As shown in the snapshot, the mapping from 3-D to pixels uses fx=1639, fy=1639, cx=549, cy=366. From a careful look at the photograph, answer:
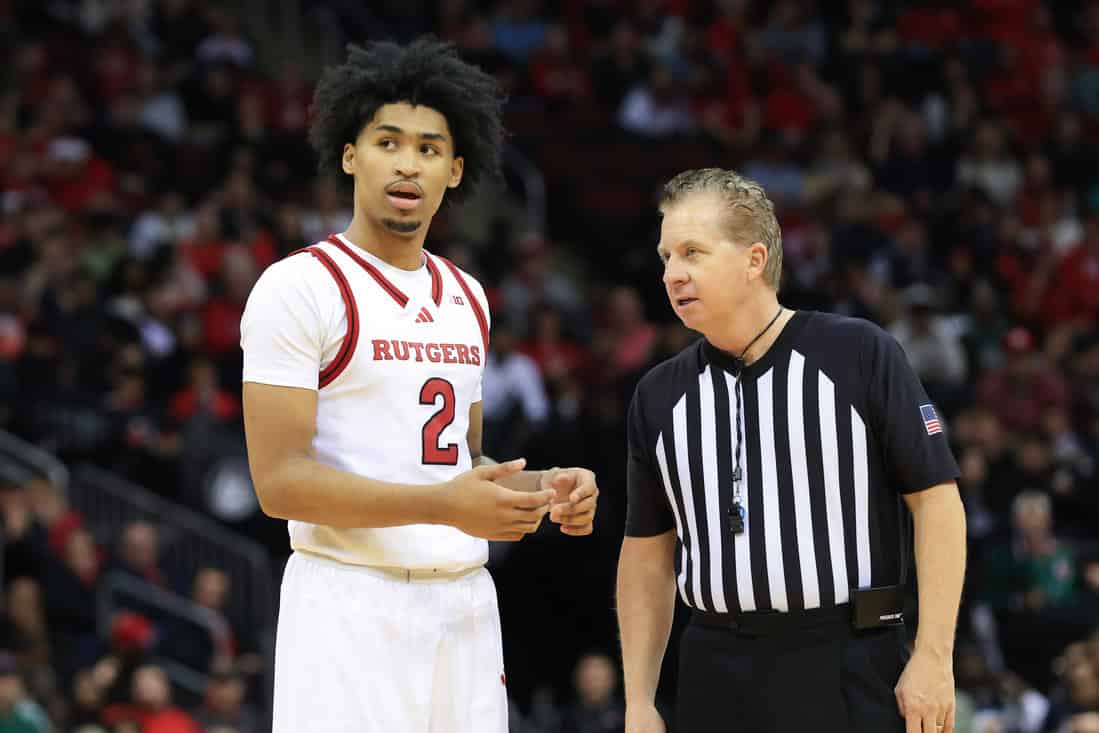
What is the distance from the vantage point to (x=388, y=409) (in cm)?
429

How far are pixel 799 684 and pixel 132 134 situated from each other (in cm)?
1092

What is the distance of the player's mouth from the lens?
442cm

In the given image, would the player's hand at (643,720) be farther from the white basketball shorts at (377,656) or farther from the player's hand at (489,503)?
the player's hand at (489,503)

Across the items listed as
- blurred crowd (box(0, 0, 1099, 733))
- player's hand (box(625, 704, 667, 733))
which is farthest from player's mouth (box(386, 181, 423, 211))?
blurred crowd (box(0, 0, 1099, 733))

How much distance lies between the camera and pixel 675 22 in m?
17.7

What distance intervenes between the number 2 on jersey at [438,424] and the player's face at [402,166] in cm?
44

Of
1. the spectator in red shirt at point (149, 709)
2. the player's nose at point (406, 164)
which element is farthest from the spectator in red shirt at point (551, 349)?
the player's nose at point (406, 164)

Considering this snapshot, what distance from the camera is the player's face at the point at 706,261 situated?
4.29m

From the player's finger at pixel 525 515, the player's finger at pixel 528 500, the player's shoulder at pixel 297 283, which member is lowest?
the player's finger at pixel 525 515

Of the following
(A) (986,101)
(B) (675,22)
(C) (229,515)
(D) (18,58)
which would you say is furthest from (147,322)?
(A) (986,101)

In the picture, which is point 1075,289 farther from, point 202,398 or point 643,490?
point 643,490

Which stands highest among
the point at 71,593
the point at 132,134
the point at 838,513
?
the point at 132,134

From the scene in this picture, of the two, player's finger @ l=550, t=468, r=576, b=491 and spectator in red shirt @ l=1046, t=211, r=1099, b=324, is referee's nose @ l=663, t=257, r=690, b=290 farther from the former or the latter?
spectator in red shirt @ l=1046, t=211, r=1099, b=324

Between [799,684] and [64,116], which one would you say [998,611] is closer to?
[799,684]
